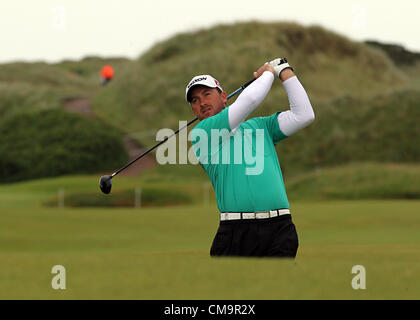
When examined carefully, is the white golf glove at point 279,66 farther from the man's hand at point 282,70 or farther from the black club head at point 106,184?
the black club head at point 106,184

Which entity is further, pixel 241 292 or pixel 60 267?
pixel 60 267

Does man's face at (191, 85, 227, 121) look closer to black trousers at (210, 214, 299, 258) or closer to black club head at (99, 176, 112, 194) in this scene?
black trousers at (210, 214, 299, 258)

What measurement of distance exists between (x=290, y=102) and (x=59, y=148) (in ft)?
115

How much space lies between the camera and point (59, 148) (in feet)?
126

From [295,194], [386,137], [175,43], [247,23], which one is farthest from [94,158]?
[247,23]

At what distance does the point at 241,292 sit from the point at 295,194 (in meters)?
24.7

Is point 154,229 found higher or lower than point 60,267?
higher

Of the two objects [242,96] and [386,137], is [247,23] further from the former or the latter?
[242,96]

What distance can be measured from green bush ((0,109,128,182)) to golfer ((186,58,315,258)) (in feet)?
110

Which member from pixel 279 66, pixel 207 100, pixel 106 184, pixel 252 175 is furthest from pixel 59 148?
pixel 252 175

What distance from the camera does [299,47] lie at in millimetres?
58750

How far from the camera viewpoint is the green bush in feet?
123

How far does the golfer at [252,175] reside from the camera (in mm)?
4555

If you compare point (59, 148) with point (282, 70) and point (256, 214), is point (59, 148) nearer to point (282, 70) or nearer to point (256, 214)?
point (282, 70)
